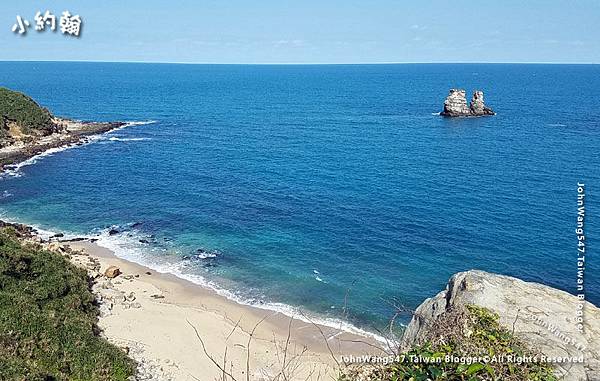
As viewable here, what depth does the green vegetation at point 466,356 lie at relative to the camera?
892cm

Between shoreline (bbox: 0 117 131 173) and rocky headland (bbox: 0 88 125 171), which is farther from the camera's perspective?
rocky headland (bbox: 0 88 125 171)

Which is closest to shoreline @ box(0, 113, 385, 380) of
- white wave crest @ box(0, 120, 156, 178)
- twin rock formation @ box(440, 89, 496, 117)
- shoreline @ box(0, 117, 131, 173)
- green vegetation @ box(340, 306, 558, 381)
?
green vegetation @ box(340, 306, 558, 381)

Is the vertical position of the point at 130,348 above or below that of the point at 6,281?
below

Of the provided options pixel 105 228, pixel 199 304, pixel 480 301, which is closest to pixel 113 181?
pixel 105 228

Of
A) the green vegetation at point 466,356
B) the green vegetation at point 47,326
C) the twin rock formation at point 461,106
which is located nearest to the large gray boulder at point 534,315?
the green vegetation at point 466,356

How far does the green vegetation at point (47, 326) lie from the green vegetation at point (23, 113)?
196ft

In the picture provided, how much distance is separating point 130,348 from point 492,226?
36649mm

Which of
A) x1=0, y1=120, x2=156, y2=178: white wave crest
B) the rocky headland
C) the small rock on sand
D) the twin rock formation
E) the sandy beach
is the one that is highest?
the twin rock formation

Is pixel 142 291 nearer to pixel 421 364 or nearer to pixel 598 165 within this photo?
pixel 421 364

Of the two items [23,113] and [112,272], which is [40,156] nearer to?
[23,113]

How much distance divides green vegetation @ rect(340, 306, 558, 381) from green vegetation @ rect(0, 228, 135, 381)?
1790 centimetres

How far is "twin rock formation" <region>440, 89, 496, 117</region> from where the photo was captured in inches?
4779

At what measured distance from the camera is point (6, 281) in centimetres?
3011

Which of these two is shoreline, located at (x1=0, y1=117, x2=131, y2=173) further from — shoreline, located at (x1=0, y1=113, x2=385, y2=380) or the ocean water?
shoreline, located at (x1=0, y1=113, x2=385, y2=380)
